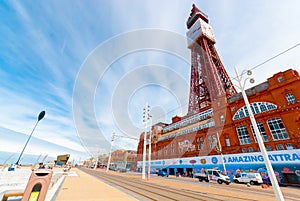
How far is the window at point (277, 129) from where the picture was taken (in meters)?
22.4

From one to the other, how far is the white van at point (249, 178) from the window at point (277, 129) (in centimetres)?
806

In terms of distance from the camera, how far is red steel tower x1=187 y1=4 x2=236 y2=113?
1794 inches

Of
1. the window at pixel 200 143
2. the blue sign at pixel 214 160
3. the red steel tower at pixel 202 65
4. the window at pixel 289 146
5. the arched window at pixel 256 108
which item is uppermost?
the red steel tower at pixel 202 65

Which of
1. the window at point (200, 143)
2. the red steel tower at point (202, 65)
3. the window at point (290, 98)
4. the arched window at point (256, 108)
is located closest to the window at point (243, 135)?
the arched window at point (256, 108)

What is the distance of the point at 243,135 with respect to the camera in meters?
27.1

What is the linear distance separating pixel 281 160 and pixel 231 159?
22.8 ft

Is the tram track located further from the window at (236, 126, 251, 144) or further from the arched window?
the arched window

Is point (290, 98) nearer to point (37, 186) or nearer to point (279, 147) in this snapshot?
point (279, 147)

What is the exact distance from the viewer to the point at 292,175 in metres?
18.8

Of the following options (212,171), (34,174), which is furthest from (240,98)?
(34,174)

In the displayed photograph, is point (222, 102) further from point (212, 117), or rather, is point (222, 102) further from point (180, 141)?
point (180, 141)

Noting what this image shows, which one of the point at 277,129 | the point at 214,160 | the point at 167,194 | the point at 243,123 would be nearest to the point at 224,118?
the point at 243,123

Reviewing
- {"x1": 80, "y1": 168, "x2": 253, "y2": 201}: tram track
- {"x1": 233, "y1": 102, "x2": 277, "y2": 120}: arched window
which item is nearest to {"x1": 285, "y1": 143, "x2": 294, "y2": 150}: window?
{"x1": 233, "y1": 102, "x2": 277, "y2": 120}: arched window

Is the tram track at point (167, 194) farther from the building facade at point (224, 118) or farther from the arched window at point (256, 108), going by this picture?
the arched window at point (256, 108)
